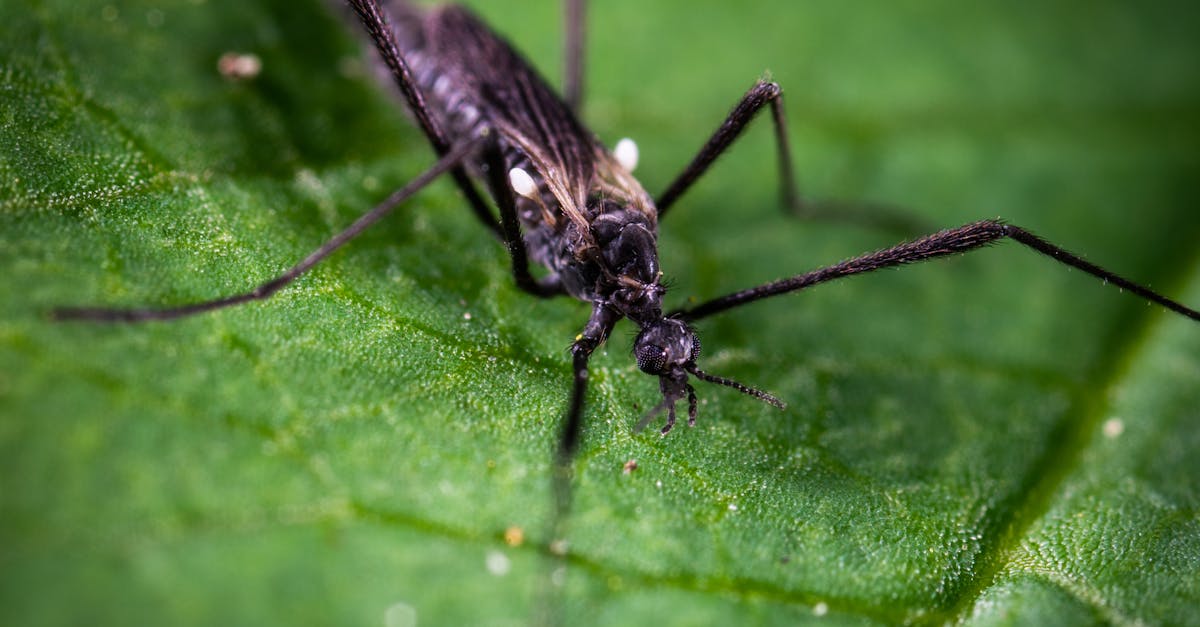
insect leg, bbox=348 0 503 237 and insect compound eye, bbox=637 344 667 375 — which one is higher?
insect leg, bbox=348 0 503 237

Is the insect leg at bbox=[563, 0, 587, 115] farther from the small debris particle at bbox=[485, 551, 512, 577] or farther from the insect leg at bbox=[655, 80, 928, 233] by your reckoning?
the small debris particle at bbox=[485, 551, 512, 577]

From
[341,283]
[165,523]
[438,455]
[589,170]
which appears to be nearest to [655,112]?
[589,170]

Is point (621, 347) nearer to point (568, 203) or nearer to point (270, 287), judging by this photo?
point (568, 203)

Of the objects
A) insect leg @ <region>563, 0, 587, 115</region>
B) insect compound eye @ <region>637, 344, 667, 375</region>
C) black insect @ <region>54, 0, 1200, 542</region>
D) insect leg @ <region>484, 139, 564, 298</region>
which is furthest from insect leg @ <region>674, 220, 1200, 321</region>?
insect leg @ <region>563, 0, 587, 115</region>

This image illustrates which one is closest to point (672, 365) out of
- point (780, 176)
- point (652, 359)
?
point (652, 359)

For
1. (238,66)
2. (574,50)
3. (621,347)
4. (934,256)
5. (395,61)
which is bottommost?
(621,347)

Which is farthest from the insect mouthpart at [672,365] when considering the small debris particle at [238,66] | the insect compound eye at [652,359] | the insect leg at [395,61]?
the small debris particle at [238,66]
